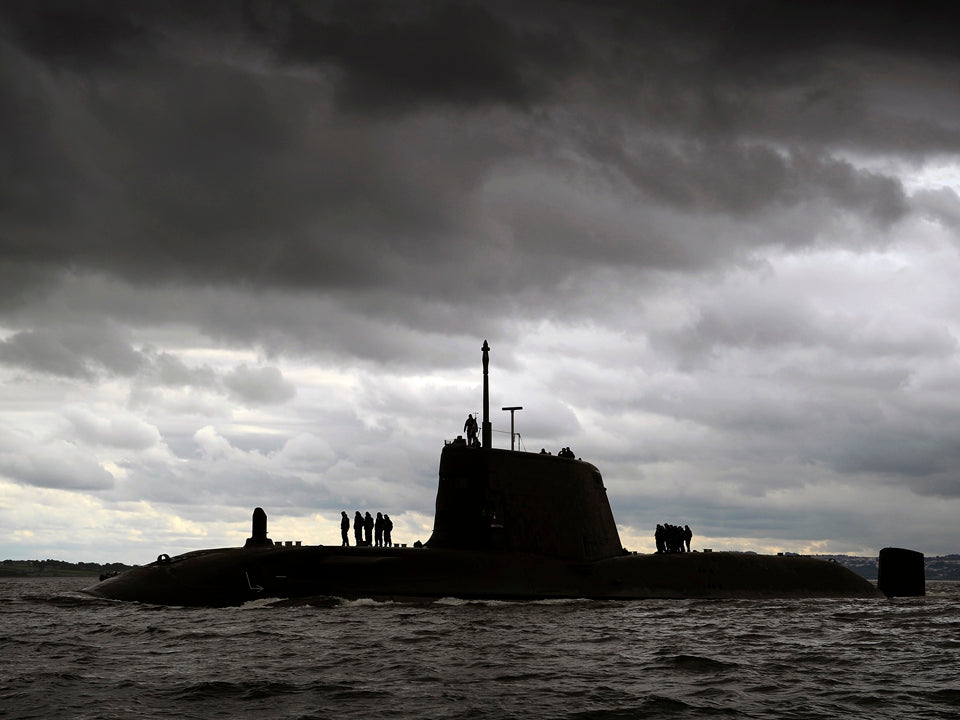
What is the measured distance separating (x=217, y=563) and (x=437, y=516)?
5.92m

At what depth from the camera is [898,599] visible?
33.5 meters

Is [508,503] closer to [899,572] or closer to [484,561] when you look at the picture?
[484,561]

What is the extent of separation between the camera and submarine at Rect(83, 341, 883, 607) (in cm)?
2345

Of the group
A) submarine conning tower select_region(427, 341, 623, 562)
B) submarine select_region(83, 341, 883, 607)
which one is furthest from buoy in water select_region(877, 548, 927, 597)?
submarine conning tower select_region(427, 341, 623, 562)

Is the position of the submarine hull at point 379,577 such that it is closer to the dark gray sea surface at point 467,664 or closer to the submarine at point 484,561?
the submarine at point 484,561

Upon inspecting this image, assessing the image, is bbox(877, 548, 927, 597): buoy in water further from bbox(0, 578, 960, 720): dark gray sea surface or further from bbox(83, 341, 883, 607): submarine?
bbox(0, 578, 960, 720): dark gray sea surface

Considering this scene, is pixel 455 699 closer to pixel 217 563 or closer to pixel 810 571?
pixel 217 563

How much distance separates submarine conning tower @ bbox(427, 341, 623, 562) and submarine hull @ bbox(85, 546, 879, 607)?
0.56 metres

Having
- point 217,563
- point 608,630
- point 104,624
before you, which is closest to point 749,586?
point 608,630

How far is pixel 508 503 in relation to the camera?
Answer: 84.9 feet

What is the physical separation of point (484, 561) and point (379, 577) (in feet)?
9.11

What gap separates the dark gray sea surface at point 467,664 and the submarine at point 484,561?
0.87 meters

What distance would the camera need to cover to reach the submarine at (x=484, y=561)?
76.9ft

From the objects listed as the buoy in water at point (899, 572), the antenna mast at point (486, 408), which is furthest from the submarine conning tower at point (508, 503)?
the buoy in water at point (899, 572)
